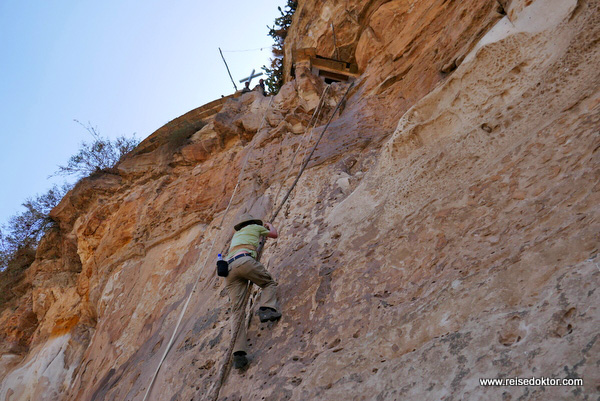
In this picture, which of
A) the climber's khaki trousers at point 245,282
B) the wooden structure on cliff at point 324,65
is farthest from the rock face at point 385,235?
the wooden structure on cliff at point 324,65

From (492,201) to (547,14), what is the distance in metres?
2.73

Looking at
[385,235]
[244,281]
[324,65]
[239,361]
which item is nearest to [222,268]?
[244,281]

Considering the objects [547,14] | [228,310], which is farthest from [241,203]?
[547,14]

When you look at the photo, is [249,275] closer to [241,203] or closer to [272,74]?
[241,203]

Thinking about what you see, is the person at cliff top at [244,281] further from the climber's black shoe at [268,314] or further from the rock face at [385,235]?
the rock face at [385,235]

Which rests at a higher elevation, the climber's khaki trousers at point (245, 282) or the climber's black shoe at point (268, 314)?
the climber's khaki trousers at point (245, 282)

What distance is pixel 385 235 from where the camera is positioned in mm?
5758

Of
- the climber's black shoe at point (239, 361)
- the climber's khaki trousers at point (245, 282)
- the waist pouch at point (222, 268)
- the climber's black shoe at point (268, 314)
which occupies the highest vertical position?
the waist pouch at point (222, 268)

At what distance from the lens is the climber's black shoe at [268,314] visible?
5.71 metres

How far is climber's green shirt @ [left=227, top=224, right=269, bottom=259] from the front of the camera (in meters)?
6.32

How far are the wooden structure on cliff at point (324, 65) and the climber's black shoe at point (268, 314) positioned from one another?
8602mm

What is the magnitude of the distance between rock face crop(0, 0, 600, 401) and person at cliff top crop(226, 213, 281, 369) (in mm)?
178

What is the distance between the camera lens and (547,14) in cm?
610

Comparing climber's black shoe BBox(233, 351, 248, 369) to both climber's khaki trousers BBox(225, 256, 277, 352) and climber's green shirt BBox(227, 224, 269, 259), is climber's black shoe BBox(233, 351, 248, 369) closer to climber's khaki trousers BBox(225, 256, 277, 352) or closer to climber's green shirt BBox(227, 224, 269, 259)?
climber's khaki trousers BBox(225, 256, 277, 352)
